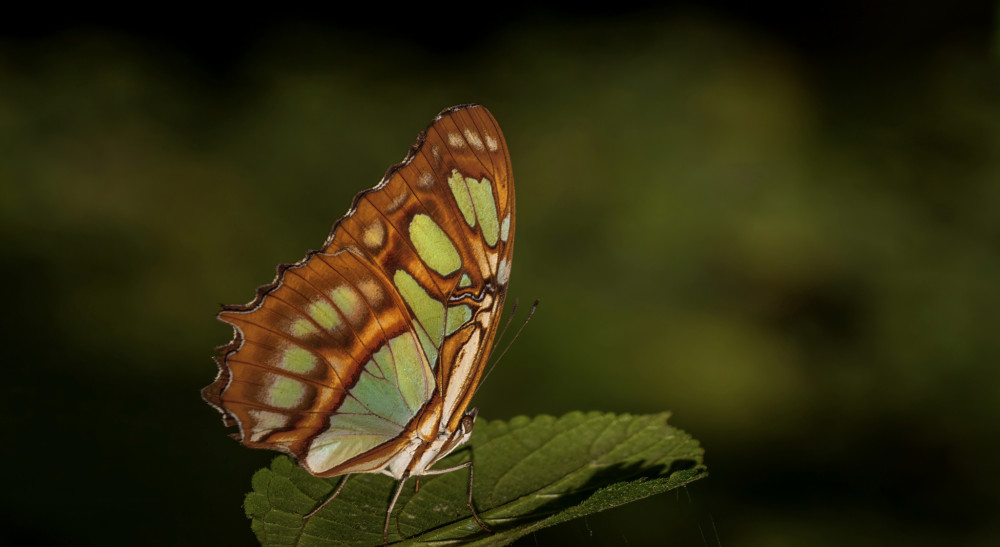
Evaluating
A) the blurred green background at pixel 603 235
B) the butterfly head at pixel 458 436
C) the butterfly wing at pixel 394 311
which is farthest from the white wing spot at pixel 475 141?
the blurred green background at pixel 603 235

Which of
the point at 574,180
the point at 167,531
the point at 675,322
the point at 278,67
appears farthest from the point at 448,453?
the point at 278,67

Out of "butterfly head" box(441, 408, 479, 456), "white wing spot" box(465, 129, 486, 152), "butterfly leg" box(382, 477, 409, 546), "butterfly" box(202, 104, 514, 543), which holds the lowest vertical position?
"butterfly leg" box(382, 477, 409, 546)

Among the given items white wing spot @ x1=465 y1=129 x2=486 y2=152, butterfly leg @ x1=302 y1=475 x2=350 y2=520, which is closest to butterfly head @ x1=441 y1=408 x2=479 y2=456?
butterfly leg @ x1=302 y1=475 x2=350 y2=520

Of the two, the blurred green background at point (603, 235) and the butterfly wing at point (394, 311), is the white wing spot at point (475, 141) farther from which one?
the blurred green background at point (603, 235)

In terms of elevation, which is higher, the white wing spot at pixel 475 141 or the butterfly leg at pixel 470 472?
the white wing spot at pixel 475 141

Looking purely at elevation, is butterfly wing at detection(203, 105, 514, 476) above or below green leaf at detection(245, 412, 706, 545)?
above

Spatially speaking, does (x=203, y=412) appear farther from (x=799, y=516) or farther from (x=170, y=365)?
(x=799, y=516)

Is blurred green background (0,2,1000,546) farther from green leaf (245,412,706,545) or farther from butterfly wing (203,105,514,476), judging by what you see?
butterfly wing (203,105,514,476)
